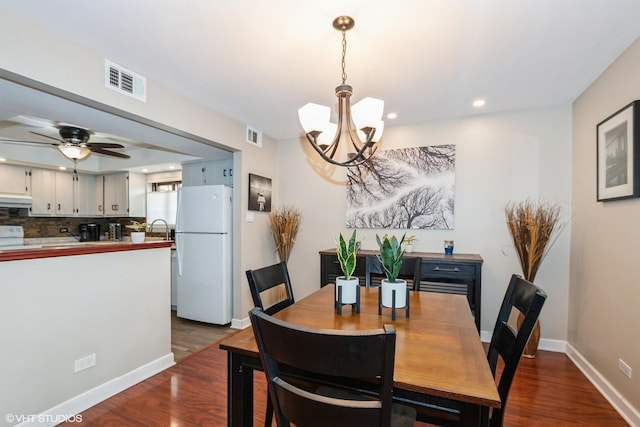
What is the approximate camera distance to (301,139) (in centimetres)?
409

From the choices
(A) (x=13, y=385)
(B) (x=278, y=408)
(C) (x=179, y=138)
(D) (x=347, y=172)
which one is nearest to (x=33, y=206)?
(C) (x=179, y=138)

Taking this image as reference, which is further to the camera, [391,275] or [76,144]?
[76,144]

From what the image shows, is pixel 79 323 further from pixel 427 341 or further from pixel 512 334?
pixel 512 334

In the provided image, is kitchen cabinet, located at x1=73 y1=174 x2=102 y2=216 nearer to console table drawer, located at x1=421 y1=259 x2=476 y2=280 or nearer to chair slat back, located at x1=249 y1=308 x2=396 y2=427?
console table drawer, located at x1=421 y1=259 x2=476 y2=280

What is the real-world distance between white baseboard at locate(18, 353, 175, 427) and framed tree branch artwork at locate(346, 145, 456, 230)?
2.40 meters

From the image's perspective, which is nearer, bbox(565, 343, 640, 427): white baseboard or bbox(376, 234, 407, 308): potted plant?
bbox(376, 234, 407, 308): potted plant

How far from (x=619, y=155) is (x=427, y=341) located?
2.08 metres

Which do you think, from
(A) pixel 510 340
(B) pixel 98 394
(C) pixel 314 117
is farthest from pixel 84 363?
(A) pixel 510 340

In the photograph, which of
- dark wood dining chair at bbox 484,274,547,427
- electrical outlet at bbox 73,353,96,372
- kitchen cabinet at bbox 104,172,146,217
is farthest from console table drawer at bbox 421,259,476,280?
kitchen cabinet at bbox 104,172,146,217

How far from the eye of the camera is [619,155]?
213cm

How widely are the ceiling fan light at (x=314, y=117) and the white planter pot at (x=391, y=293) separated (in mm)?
952

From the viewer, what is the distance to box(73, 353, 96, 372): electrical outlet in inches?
80.6

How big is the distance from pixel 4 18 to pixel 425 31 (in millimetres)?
2338

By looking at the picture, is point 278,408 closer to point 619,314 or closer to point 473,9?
point 473,9
